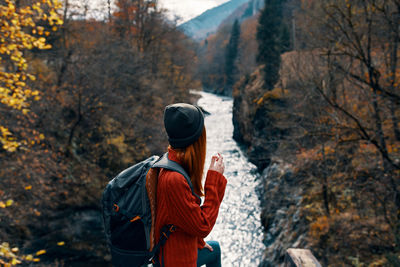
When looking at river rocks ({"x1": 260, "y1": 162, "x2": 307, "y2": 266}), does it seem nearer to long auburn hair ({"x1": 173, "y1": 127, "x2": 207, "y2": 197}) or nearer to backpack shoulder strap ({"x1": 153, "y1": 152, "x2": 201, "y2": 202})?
long auburn hair ({"x1": 173, "y1": 127, "x2": 207, "y2": 197})

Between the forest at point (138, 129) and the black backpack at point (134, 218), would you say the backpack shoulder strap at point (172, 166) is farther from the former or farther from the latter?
the forest at point (138, 129)

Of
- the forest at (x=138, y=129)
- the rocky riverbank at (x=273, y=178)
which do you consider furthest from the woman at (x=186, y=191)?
the rocky riverbank at (x=273, y=178)

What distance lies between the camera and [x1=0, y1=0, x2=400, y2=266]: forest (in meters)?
5.25

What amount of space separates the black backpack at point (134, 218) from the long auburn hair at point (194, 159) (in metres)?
0.08

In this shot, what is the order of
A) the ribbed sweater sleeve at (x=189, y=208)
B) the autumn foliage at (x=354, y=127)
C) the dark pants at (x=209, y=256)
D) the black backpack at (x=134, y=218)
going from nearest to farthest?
the ribbed sweater sleeve at (x=189, y=208), the black backpack at (x=134, y=218), the dark pants at (x=209, y=256), the autumn foliage at (x=354, y=127)

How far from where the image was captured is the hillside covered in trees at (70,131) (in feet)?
23.9

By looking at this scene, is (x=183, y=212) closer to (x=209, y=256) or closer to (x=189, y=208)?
(x=189, y=208)

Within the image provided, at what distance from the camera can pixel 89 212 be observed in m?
9.43

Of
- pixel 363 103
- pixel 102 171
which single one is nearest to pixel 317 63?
pixel 363 103

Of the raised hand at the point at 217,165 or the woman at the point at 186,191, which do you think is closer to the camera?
the woman at the point at 186,191

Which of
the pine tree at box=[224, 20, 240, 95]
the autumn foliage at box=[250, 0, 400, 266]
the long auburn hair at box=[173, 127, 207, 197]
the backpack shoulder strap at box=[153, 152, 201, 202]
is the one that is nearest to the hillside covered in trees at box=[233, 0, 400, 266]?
the autumn foliage at box=[250, 0, 400, 266]

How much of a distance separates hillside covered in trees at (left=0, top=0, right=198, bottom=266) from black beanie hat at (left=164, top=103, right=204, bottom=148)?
3363mm

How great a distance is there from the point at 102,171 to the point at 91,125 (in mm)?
2148

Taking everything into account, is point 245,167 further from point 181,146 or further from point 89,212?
point 181,146
